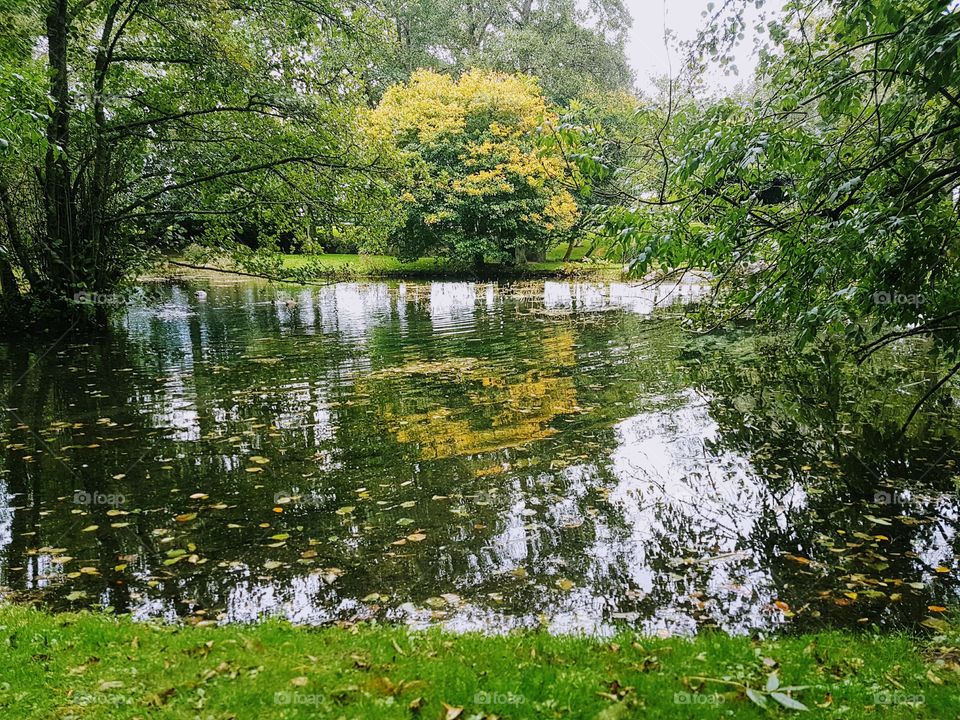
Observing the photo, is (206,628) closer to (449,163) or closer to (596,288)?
(596,288)

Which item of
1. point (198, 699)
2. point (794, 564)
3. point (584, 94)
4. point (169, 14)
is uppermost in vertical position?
point (584, 94)

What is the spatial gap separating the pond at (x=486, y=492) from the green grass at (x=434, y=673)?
62 cm

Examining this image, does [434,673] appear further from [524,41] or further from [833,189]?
[524,41]

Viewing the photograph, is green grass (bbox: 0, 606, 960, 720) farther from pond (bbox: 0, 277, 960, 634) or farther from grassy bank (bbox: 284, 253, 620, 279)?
grassy bank (bbox: 284, 253, 620, 279)

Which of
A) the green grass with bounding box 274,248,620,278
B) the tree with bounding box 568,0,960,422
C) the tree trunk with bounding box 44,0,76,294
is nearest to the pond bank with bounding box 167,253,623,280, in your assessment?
the green grass with bounding box 274,248,620,278

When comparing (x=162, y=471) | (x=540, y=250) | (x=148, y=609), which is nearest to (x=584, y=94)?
(x=540, y=250)

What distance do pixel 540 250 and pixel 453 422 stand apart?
3371cm

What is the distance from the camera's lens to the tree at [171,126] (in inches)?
616

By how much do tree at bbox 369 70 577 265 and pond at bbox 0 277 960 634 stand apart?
2078 cm

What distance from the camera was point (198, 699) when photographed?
3.64m

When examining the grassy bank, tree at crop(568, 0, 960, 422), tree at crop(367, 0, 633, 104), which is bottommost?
tree at crop(568, 0, 960, 422)

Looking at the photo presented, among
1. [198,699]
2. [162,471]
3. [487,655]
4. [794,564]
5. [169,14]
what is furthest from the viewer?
[169,14]

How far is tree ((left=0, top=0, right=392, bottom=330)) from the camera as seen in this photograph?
15.7m

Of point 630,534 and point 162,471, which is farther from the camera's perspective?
point 162,471
